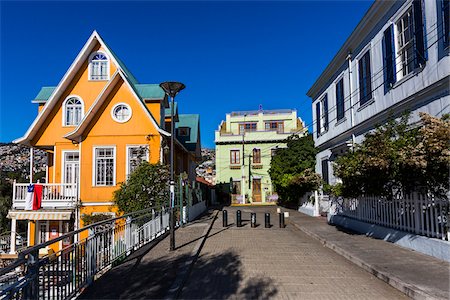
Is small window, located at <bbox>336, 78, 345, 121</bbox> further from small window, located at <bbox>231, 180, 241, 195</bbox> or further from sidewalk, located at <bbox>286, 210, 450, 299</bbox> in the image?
small window, located at <bbox>231, 180, 241, 195</bbox>

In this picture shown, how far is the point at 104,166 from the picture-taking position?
750 inches

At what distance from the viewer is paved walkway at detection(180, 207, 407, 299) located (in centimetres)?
604

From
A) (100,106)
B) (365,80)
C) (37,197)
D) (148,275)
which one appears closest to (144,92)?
(100,106)

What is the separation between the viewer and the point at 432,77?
374 inches

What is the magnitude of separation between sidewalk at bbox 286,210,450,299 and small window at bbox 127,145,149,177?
10.5 meters

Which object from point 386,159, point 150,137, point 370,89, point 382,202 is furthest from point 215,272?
point 150,137

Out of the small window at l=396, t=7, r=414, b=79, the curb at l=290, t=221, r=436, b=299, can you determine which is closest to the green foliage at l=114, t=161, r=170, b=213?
the curb at l=290, t=221, r=436, b=299

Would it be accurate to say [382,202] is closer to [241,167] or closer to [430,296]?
[430,296]

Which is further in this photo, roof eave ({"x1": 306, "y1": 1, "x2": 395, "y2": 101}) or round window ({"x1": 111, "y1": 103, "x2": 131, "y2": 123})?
round window ({"x1": 111, "y1": 103, "x2": 131, "y2": 123})

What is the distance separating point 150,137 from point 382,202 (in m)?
11.9

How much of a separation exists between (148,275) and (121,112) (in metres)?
13.5

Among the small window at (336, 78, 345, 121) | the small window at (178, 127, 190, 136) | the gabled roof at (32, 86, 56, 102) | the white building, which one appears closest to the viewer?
the white building

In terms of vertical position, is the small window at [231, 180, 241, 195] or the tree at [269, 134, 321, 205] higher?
the tree at [269, 134, 321, 205]

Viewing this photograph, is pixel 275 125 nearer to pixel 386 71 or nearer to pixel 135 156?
pixel 135 156
